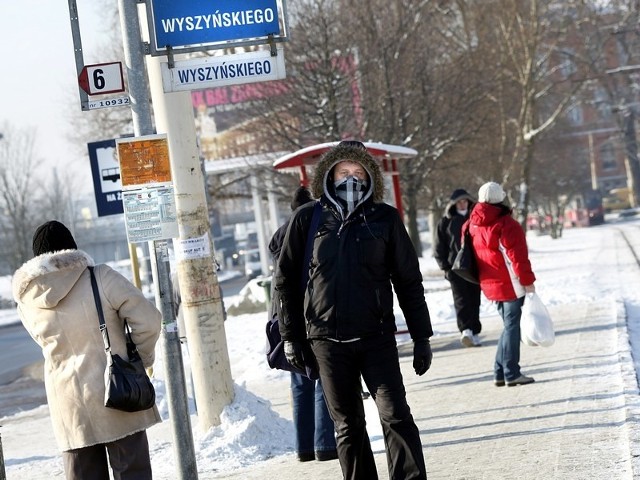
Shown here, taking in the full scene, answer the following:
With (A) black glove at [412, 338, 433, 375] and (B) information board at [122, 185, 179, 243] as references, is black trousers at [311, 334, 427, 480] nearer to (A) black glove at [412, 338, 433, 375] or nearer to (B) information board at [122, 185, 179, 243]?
(A) black glove at [412, 338, 433, 375]

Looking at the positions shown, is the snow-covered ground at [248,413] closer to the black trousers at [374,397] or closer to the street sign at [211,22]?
the black trousers at [374,397]

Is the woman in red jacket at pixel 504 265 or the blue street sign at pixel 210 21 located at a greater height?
the blue street sign at pixel 210 21

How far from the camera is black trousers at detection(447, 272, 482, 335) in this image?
44.5 ft

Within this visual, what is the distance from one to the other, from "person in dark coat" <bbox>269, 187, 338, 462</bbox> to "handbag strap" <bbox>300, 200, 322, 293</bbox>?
1.64 metres

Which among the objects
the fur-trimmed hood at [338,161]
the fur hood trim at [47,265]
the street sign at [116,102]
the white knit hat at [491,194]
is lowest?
the white knit hat at [491,194]

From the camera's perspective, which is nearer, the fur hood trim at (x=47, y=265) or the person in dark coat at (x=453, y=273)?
the fur hood trim at (x=47, y=265)

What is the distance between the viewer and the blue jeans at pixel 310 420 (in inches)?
303

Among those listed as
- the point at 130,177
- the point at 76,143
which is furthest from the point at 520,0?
the point at 130,177

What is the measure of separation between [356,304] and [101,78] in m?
2.32

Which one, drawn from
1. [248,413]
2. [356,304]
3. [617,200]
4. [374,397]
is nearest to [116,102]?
[356,304]

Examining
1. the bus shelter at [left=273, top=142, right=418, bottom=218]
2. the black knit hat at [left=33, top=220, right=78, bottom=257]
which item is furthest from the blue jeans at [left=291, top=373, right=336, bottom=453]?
the bus shelter at [left=273, top=142, right=418, bottom=218]

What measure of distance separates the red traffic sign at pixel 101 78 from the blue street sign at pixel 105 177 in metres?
6.17

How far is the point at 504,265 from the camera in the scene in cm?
980

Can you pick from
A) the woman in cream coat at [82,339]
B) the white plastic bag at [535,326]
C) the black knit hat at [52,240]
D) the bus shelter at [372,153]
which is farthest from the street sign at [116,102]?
the bus shelter at [372,153]
